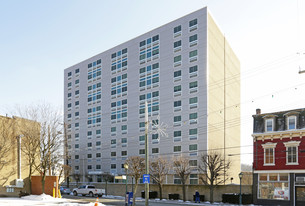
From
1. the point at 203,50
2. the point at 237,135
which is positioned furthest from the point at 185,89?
the point at 237,135

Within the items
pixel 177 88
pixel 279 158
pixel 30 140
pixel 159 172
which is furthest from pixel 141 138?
pixel 279 158

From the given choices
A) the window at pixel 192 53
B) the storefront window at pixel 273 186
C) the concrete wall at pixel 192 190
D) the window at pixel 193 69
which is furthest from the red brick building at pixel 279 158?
the window at pixel 192 53

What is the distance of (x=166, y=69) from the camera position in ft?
204

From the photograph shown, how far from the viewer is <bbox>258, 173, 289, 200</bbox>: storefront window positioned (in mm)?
32000

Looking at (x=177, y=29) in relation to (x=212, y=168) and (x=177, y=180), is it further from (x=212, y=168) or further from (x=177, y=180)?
(x=212, y=168)

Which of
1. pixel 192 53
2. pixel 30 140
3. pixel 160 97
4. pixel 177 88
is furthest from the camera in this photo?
pixel 160 97

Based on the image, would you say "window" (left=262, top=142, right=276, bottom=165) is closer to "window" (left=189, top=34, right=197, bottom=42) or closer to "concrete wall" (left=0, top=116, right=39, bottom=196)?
"concrete wall" (left=0, top=116, right=39, bottom=196)

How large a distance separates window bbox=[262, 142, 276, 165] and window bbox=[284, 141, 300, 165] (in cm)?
156

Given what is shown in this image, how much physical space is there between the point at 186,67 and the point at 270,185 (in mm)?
31186

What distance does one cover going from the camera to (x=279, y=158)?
3281cm

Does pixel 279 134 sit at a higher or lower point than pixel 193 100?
lower

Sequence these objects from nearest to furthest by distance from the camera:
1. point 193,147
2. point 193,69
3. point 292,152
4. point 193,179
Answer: point 292,152, point 193,179, point 193,147, point 193,69

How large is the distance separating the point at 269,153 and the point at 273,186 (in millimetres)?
3590

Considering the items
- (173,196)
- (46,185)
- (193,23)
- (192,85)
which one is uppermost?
(193,23)
